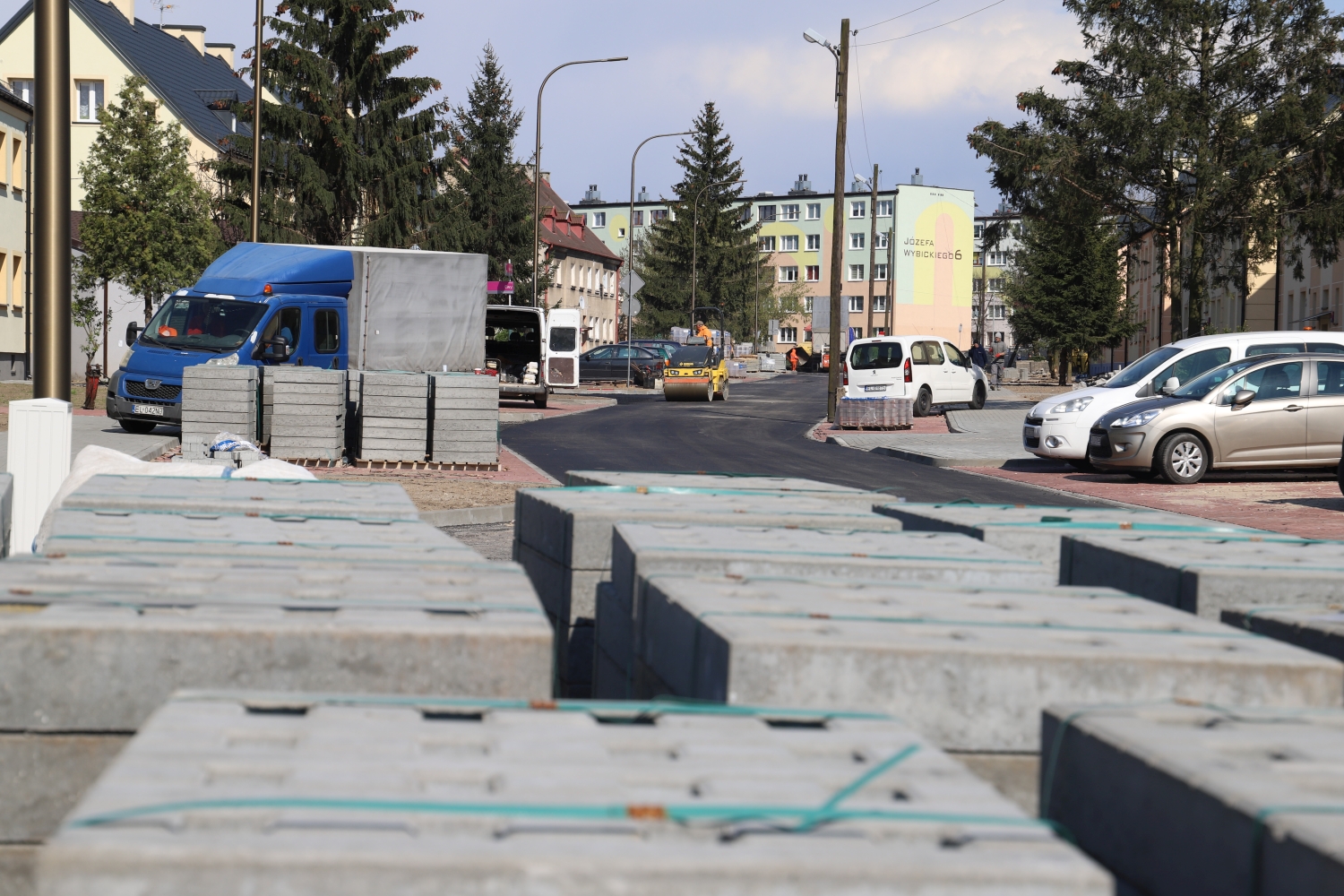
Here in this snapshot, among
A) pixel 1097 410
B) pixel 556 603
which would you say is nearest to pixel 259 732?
pixel 556 603

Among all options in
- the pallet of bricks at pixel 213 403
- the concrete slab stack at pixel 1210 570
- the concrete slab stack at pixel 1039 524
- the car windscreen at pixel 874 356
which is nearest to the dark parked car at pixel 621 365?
the car windscreen at pixel 874 356

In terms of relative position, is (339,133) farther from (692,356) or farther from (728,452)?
(728,452)

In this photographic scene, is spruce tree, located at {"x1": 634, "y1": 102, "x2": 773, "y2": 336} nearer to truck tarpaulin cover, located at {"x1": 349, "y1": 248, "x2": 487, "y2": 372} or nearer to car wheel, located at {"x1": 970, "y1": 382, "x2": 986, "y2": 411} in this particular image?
car wheel, located at {"x1": 970, "y1": 382, "x2": 986, "y2": 411}

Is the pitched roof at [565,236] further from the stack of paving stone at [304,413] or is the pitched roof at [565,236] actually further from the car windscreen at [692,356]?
the stack of paving stone at [304,413]

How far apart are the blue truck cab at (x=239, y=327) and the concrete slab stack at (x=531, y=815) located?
2190 cm

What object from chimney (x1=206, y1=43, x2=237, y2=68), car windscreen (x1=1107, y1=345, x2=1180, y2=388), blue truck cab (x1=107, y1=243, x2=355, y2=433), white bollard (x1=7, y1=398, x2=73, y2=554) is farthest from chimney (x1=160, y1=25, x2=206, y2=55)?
white bollard (x1=7, y1=398, x2=73, y2=554)

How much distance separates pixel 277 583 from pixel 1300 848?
2345 mm

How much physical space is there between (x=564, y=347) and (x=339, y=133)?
32.8 ft

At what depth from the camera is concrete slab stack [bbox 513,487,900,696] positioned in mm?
5203

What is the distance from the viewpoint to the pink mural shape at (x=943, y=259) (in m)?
117

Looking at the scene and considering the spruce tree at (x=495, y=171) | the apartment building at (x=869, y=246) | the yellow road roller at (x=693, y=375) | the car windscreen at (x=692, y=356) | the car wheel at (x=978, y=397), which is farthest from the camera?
the apartment building at (x=869, y=246)

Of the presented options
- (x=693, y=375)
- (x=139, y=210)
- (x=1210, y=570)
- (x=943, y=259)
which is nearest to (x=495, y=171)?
Answer: (x=693, y=375)

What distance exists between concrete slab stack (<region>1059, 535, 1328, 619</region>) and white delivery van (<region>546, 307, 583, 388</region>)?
1560 inches

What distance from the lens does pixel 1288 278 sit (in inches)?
2510
